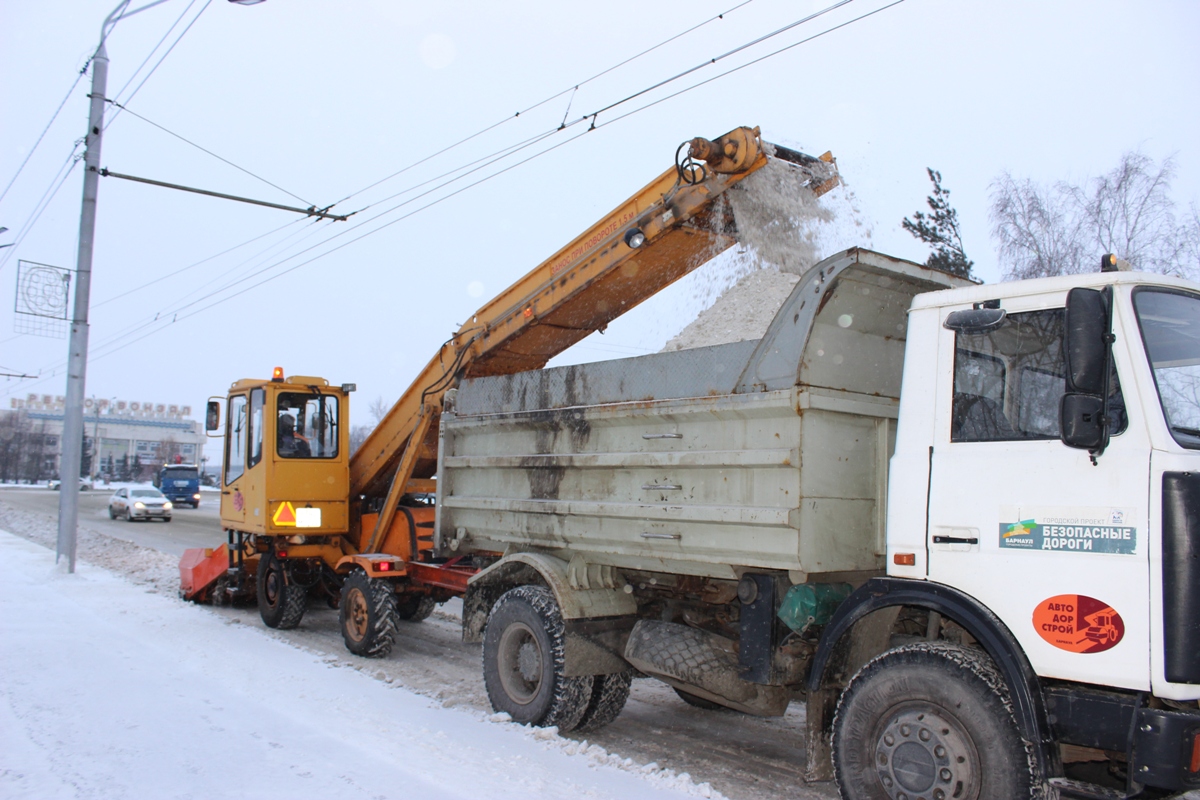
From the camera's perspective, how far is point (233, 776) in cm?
457

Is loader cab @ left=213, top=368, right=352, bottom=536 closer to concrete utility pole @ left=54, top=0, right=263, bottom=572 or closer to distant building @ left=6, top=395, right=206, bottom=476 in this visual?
concrete utility pole @ left=54, top=0, right=263, bottom=572

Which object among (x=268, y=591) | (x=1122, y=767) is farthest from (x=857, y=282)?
(x=268, y=591)

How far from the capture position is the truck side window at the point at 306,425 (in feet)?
30.6

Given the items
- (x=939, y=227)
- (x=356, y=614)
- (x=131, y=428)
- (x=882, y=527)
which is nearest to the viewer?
(x=882, y=527)

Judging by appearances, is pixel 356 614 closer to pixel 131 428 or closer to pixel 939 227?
pixel 939 227

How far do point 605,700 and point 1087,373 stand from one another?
3.79 meters

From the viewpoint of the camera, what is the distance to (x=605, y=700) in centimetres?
586

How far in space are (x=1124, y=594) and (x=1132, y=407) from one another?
714mm

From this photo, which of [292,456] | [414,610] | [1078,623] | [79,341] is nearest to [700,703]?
[1078,623]

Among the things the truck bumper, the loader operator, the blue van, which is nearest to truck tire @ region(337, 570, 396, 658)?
the loader operator

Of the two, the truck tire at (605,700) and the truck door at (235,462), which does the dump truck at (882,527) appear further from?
the truck door at (235,462)

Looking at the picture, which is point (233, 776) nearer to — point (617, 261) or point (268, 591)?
point (617, 261)

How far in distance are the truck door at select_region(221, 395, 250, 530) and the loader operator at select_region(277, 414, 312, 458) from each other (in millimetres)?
560

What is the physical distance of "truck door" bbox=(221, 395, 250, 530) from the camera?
977 cm
